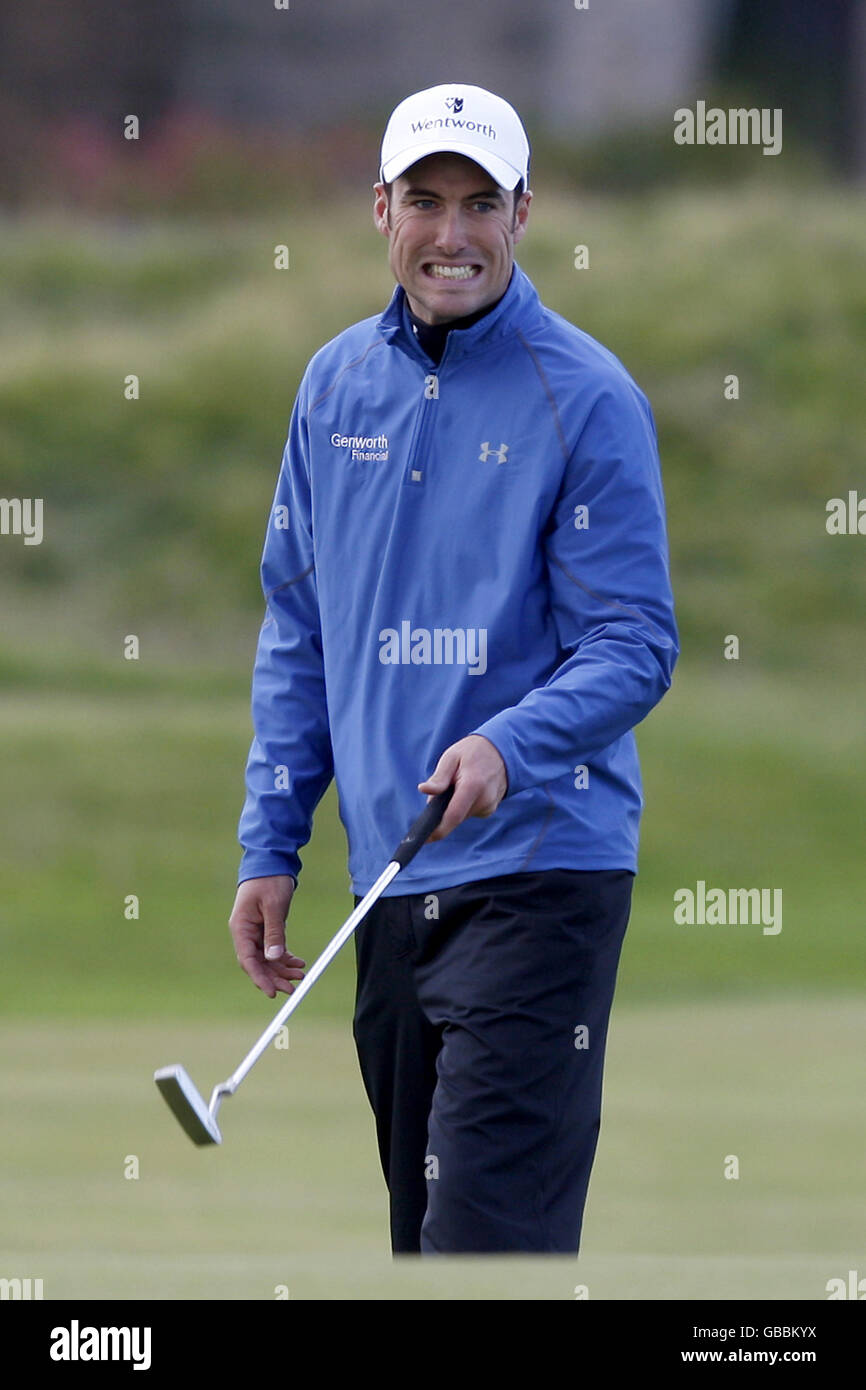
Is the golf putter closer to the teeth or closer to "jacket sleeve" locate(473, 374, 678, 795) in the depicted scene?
"jacket sleeve" locate(473, 374, 678, 795)

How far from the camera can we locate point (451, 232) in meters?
3.51

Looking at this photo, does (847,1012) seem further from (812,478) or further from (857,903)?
(812,478)

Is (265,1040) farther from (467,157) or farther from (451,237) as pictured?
(467,157)

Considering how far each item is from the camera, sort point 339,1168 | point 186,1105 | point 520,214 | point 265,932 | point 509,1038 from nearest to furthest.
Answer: point 186,1105 < point 509,1038 < point 520,214 < point 265,932 < point 339,1168

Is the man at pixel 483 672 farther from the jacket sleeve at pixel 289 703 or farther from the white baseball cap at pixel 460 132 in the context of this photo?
the jacket sleeve at pixel 289 703

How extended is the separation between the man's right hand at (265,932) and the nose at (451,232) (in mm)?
975

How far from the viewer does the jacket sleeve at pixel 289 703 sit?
12.4ft

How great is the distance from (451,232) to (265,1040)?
3.80ft

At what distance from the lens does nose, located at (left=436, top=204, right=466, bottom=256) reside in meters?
3.51

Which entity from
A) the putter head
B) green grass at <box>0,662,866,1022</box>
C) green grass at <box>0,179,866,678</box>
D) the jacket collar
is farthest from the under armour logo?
green grass at <box>0,179,866,678</box>

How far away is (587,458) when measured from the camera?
3.40m

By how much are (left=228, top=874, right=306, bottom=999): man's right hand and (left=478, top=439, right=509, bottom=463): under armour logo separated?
2.46ft

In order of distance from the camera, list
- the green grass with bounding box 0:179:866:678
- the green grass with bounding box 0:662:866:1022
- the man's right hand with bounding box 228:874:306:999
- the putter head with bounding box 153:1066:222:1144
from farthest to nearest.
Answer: the green grass with bounding box 0:179:866:678
the green grass with bounding box 0:662:866:1022
the man's right hand with bounding box 228:874:306:999
the putter head with bounding box 153:1066:222:1144

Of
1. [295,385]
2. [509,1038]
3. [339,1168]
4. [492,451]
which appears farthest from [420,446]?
[295,385]
